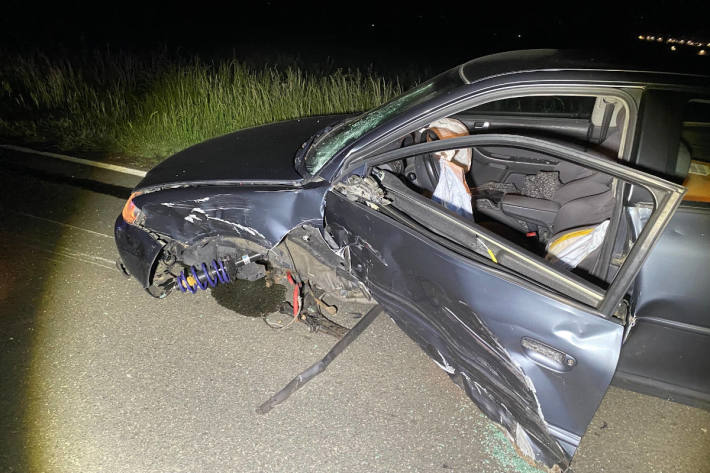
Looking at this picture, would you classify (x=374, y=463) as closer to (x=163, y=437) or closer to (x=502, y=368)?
(x=502, y=368)

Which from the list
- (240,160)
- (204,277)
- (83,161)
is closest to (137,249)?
(204,277)

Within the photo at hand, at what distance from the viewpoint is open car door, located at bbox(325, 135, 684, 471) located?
Result: 1695 millimetres

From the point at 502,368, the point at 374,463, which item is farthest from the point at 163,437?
the point at 502,368

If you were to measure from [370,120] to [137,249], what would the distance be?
4.97ft

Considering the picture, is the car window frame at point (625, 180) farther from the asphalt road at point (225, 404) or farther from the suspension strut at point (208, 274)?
the suspension strut at point (208, 274)

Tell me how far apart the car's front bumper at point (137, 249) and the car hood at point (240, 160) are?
274 millimetres

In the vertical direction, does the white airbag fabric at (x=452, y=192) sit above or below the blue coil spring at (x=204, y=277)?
above

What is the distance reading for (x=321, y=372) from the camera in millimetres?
2676

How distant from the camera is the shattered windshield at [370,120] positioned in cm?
236

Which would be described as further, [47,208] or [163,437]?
[47,208]

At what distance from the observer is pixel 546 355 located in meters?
1.79

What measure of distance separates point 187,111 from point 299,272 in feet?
14.1

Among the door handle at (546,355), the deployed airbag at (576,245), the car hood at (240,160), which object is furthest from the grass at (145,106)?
the door handle at (546,355)

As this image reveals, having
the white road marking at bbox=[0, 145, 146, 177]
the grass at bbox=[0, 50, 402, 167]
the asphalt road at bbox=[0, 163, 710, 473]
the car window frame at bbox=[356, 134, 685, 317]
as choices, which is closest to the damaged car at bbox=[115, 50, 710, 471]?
the car window frame at bbox=[356, 134, 685, 317]
